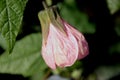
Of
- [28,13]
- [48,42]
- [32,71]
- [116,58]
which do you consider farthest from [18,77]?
[116,58]

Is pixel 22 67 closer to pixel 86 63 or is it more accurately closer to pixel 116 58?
pixel 86 63

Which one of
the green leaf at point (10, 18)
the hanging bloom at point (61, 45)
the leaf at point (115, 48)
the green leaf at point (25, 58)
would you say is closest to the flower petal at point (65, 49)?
the hanging bloom at point (61, 45)

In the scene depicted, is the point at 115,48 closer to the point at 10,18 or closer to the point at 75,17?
the point at 75,17

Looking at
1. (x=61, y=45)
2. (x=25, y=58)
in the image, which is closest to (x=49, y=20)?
(x=61, y=45)

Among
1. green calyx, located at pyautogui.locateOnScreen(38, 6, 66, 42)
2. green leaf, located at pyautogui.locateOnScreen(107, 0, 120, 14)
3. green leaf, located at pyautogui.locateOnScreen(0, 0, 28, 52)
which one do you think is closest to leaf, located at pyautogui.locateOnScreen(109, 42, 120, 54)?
green leaf, located at pyautogui.locateOnScreen(107, 0, 120, 14)

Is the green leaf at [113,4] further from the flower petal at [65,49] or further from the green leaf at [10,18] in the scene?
the green leaf at [10,18]
